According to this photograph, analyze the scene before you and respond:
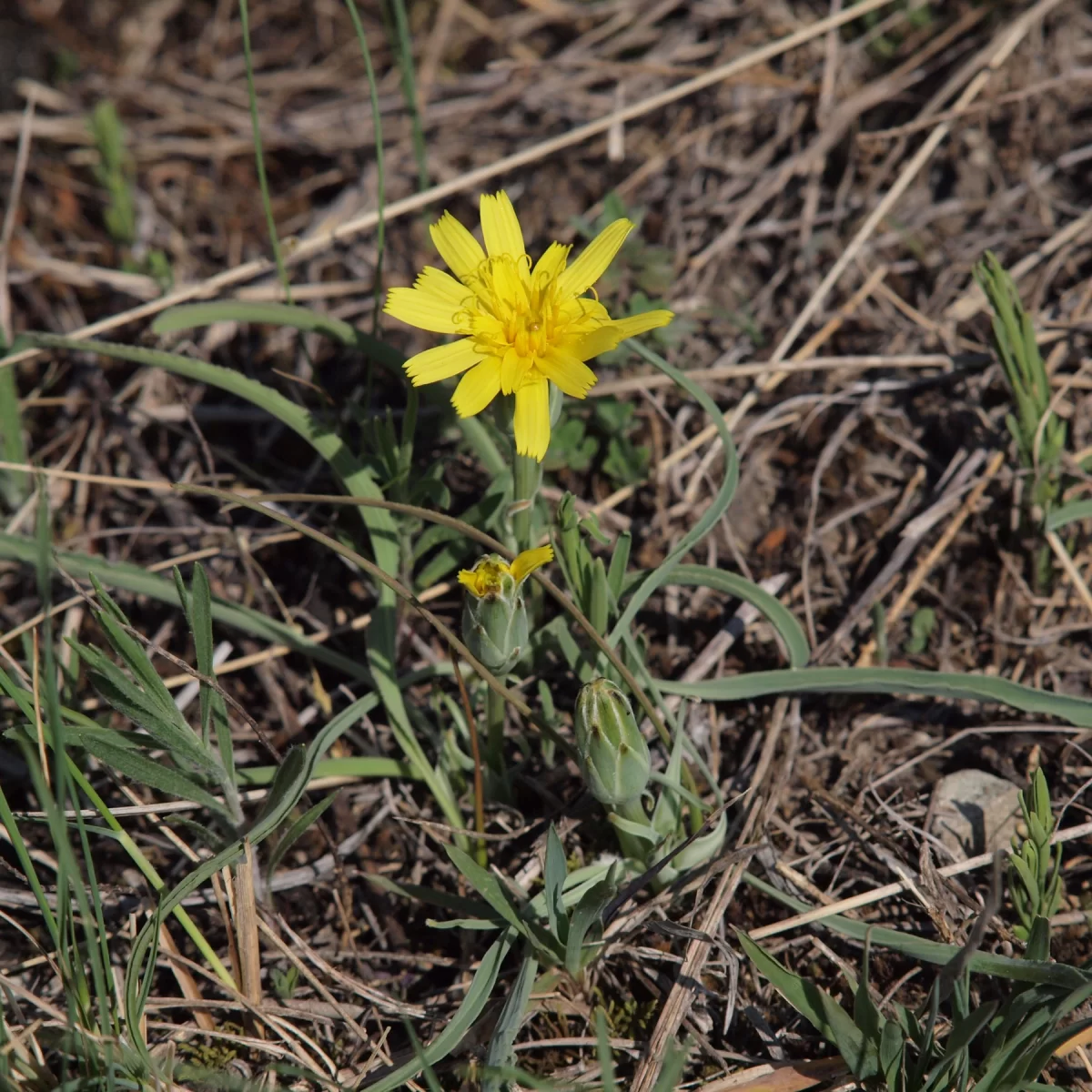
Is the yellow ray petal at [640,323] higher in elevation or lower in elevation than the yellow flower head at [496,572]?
→ higher

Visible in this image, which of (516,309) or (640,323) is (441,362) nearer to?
(516,309)

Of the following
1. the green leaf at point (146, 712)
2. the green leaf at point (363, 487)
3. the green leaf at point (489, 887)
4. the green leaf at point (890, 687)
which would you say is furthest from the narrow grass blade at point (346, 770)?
the green leaf at point (890, 687)

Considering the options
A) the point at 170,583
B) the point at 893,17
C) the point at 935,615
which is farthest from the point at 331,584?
the point at 893,17

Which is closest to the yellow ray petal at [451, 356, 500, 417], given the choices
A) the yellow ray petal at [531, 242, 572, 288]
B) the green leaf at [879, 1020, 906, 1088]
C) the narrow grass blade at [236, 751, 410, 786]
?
the yellow ray petal at [531, 242, 572, 288]

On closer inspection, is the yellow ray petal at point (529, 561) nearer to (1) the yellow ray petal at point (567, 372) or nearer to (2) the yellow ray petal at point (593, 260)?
(1) the yellow ray petal at point (567, 372)

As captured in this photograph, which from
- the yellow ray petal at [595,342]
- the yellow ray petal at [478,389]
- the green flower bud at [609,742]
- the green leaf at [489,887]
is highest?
the yellow ray petal at [595,342]
